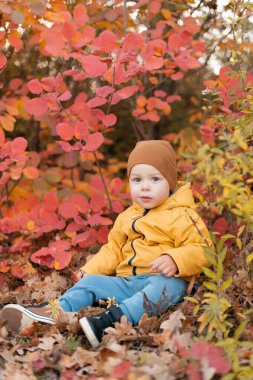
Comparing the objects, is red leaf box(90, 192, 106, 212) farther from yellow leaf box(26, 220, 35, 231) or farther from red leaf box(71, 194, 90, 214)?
yellow leaf box(26, 220, 35, 231)

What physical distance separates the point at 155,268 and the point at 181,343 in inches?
22.5

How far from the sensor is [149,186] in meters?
3.37

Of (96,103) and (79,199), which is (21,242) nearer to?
(79,199)

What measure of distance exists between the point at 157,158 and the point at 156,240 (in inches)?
19.0

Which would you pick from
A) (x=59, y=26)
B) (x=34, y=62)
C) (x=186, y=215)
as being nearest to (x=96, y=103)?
(x=59, y=26)

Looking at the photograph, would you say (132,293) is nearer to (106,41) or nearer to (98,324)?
(98,324)

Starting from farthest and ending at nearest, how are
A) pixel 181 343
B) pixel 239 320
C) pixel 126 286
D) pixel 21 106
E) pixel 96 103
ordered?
pixel 21 106, pixel 96 103, pixel 126 286, pixel 239 320, pixel 181 343

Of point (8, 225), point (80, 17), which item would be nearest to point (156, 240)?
point (8, 225)

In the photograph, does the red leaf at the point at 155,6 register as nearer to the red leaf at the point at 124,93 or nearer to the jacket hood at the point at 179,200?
the red leaf at the point at 124,93

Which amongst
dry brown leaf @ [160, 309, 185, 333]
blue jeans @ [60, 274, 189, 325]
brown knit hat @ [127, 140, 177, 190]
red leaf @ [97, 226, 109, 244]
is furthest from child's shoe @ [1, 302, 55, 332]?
red leaf @ [97, 226, 109, 244]

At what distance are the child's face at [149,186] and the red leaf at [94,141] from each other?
479 mm

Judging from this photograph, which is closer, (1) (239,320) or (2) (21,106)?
(1) (239,320)

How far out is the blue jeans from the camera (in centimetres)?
300

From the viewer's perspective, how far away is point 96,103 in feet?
11.9
